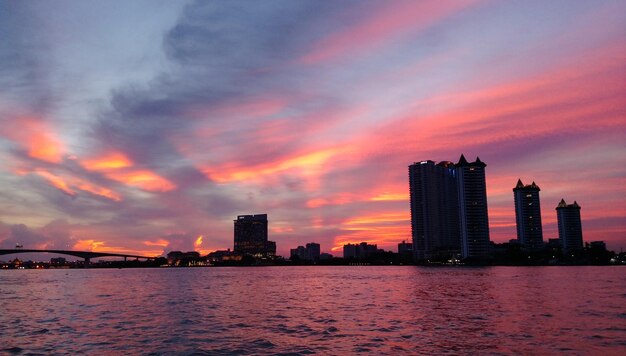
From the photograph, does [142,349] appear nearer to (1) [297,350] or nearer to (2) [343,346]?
(1) [297,350]

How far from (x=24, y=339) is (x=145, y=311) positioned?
22.8 meters

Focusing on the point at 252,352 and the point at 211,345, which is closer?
the point at 252,352

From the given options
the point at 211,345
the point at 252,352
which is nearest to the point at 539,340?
the point at 252,352

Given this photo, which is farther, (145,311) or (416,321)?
(145,311)

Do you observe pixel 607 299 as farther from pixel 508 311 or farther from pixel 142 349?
pixel 142 349

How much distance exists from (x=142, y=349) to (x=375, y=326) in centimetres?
2062

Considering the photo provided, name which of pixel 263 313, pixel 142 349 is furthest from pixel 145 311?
pixel 142 349

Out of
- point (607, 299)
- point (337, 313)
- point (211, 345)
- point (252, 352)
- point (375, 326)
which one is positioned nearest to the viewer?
point (252, 352)

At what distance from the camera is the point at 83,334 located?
42219 millimetres

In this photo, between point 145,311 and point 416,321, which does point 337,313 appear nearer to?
point 416,321

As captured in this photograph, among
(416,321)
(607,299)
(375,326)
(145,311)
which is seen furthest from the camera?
(607,299)

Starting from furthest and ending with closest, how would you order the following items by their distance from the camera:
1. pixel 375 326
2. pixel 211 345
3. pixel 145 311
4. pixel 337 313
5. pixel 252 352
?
pixel 145 311
pixel 337 313
pixel 375 326
pixel 211 345
pixel 252 352

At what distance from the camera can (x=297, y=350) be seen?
34.1 m

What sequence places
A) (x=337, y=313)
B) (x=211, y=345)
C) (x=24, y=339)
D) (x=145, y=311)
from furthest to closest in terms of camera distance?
(x=145, y=311) < (x=337, y=313) < (x=24, y=339) < (x=211, y=345)
